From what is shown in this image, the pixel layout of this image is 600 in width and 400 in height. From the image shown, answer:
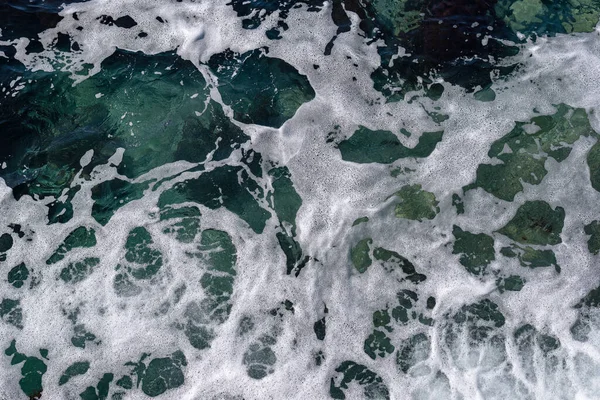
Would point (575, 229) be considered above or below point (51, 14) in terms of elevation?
below

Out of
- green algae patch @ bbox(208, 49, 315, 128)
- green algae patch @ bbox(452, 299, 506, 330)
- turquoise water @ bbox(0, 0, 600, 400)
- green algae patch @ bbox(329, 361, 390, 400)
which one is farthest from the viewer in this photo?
green algae patch @ bbox(208, 49, 315, 128)

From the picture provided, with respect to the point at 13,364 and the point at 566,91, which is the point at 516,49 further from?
the point at 13,364

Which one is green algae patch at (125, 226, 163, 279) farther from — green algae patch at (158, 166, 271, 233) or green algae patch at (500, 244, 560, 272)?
green algae patch at (500, 244, 560, 272)

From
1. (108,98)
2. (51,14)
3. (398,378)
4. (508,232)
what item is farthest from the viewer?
(51,14)

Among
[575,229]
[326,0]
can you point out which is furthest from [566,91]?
[326,0]

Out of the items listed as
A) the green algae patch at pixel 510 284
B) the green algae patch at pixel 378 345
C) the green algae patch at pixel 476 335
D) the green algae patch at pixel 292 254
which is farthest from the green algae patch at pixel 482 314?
the green algae patch at pixel 292 254

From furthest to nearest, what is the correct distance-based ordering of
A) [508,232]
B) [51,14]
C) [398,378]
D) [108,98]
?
1. [51,14]
2. [108,98]
3. [508,232]
4. [398,378]

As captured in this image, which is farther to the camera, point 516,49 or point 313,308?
point 516,49

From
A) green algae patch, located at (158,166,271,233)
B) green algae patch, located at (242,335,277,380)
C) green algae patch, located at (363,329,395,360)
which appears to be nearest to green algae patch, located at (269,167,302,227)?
green algae patch, located at (158,166,271,233)
